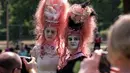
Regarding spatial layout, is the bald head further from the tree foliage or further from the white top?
the tree foliage

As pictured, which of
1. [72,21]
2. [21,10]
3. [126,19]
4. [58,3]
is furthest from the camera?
[21,10]

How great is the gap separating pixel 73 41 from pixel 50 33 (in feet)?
0.89

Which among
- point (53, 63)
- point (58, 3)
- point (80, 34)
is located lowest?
point (53, 63)

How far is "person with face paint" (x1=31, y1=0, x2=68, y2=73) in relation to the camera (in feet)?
12.6

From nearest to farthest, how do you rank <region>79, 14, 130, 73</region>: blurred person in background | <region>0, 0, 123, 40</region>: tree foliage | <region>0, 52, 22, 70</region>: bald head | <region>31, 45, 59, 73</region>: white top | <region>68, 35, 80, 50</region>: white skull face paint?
<region>79, 14, 130, 73</region>: blurred person in background, <region>0, 52, 22, 70</region>: bald head, <region>68, 35, 80, 50</region>: white skull face paint, <region>31, 45, 59, 73</region>: white top, <region>0, 0, 123, 40</region>: tree foliage

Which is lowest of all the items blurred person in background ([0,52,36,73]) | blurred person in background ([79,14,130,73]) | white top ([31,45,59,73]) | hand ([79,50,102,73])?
white top ([31,45,59,73])

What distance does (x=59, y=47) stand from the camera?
152 inches

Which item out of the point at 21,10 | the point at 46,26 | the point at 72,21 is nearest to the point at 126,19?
the point at 72,21

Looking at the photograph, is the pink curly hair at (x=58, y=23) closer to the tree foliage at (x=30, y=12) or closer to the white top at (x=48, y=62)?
the white top at (x=48, y=62)

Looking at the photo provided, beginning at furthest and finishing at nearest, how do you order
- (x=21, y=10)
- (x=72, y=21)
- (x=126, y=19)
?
1. (x=21, y=10)
2. (x=72, y=21)
3. (x=126, y=19)

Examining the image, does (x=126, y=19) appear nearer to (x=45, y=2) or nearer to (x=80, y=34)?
(x=80, y=34)

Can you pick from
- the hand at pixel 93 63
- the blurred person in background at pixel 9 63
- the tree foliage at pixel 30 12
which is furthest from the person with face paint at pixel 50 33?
the tree foliage at pixel 30 12

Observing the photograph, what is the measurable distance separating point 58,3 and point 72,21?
312mm

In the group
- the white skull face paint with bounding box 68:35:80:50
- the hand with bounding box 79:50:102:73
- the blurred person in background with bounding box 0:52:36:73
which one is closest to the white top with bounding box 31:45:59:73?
the white skull face paint with bounding box 68:35:80:50
